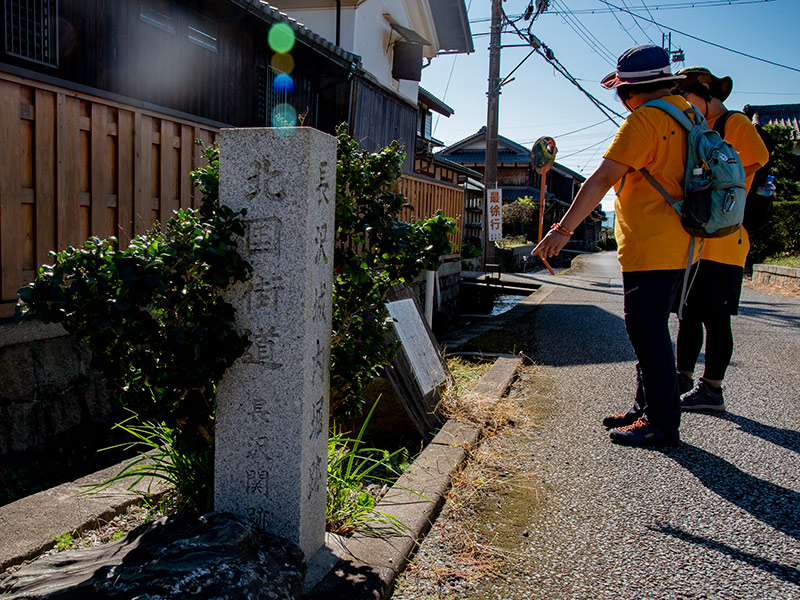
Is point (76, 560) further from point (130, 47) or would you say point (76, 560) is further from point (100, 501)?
point (130, 47)

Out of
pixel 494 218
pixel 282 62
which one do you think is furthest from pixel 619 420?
pixel 494 218

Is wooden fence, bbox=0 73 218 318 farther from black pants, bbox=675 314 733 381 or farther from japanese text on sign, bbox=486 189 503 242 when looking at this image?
japanese text on sign, bbox=486 189 503 242

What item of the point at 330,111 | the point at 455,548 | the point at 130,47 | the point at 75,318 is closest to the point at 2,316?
the point at 75,318

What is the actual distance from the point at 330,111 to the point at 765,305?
28.1 feet

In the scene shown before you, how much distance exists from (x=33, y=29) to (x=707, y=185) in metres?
6.84

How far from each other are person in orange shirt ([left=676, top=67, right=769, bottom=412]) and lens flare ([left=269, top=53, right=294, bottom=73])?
302 inches

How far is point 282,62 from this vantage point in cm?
1010

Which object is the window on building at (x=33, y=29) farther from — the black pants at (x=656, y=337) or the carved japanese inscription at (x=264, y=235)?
the black pants at (x=656, y=337)

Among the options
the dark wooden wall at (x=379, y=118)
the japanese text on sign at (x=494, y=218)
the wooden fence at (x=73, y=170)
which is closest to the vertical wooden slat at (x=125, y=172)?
the wooden fence at (x=73, y=170)

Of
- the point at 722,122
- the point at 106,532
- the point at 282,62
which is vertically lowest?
the point at 106,532

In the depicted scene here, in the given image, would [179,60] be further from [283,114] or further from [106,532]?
[106,532]

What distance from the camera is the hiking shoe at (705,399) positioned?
153 inches

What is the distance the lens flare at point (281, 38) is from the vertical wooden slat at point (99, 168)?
4615mm

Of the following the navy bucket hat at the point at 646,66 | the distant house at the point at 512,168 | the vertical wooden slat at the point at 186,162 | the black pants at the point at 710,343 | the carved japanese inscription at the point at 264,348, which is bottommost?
the black pants at the point at 710,343
